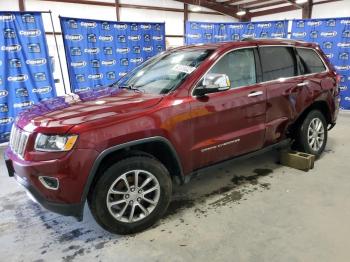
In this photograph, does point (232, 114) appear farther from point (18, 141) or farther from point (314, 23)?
point (314, 23)

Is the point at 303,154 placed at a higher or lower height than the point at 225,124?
lower

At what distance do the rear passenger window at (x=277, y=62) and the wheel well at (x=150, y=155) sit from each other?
1511mm

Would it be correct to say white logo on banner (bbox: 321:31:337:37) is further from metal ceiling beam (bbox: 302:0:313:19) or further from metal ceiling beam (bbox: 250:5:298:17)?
metal ceiling beam (bbox: 250:5:298:17)

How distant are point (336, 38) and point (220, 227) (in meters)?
7.43

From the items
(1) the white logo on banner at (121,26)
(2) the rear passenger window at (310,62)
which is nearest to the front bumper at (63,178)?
(2) the rear passenger window at (310,62)

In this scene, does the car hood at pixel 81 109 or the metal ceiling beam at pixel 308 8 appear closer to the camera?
the car hood at pixel 81 109

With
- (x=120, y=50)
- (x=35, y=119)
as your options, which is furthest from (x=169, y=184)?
(x=120, y=50)

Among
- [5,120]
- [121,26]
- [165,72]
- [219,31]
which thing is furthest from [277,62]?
[219,31]

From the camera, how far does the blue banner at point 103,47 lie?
6648 millimetres

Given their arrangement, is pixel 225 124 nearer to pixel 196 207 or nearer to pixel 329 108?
pixel 196 207

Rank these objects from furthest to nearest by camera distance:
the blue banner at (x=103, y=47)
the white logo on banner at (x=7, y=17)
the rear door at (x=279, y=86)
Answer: the blue banner at (x=103, y=47)
the white logo on banner at (x=7, y=17)
the rear door at (x=279, y=86)

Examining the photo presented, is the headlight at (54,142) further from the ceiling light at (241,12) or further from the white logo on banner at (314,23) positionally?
the ceiling light at (241,12)

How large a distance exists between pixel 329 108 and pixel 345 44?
4.86 metres

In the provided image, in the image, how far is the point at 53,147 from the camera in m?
2.15
